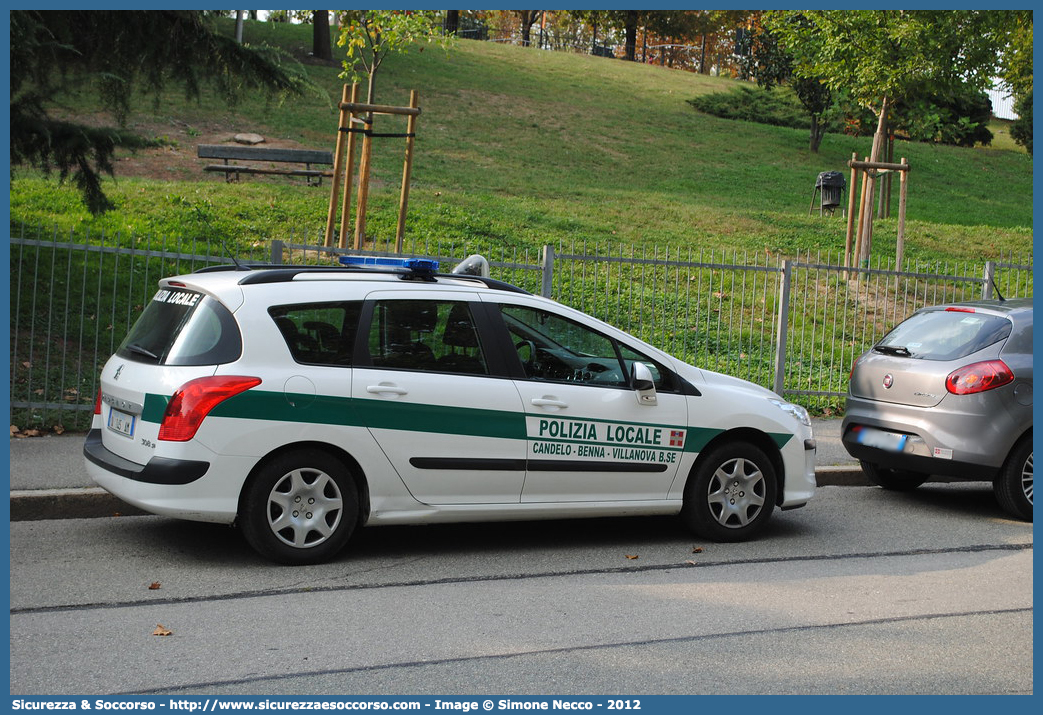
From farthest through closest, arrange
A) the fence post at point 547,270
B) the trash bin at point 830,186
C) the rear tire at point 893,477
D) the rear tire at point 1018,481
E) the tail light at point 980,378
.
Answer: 1. the trash bin at point 830,186
2. the fence post at point 547,270
3. the rear tire at point 893,477
4. the rear tire at point 1018,481
5. the tail light at point 980,378

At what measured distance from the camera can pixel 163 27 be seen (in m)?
9.61

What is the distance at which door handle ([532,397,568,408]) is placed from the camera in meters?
6.45

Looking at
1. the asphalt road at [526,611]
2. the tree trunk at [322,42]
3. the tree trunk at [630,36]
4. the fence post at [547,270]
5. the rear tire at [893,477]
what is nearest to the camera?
the asphalt road at [526,611]

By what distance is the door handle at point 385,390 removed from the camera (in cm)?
603

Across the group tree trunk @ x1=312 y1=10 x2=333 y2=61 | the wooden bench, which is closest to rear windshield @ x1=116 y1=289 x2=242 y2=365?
the wooden bench

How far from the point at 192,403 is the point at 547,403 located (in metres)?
2.02

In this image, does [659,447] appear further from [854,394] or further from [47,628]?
[47,628]

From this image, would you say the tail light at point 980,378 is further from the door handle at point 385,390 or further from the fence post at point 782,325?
the fence post at point 782,325

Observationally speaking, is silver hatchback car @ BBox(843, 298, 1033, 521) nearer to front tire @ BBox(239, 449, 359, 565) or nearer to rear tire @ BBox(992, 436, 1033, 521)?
rear tire @ BBox(992, 436, 1033, 521)

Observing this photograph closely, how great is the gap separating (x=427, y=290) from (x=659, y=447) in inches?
67.4

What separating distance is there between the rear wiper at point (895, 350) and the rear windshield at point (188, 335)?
200 inches

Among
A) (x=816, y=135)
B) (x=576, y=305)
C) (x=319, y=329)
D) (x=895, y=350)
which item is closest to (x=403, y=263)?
(x=319, y=329)

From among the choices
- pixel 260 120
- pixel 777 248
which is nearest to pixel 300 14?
pixel 260 120

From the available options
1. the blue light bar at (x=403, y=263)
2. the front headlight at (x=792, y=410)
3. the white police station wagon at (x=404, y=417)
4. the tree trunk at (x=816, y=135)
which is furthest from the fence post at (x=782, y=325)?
the tree trunk at (x=816, y=135)
